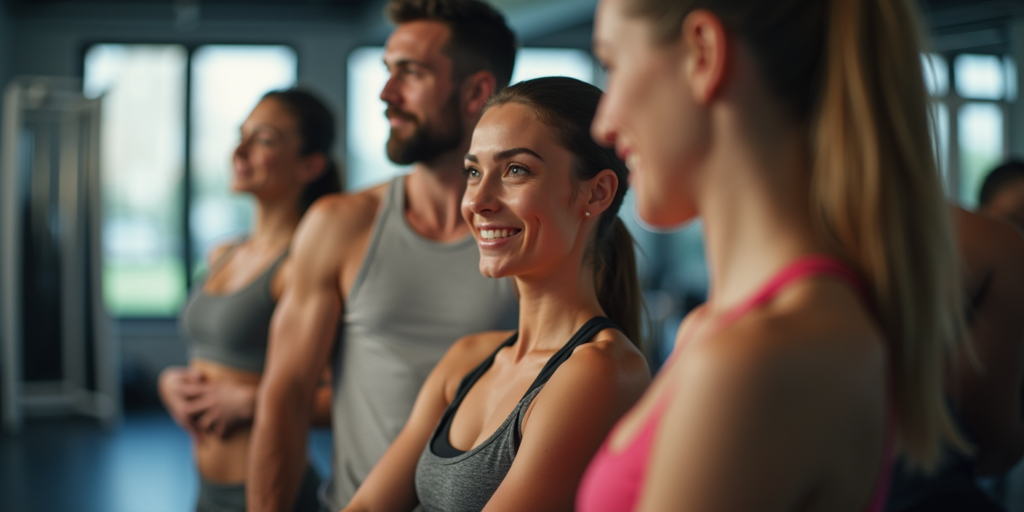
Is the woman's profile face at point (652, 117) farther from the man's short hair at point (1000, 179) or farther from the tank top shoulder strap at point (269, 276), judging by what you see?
the man's short hair at point (1000, 179)

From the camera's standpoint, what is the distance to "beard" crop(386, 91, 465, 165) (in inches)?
69.6

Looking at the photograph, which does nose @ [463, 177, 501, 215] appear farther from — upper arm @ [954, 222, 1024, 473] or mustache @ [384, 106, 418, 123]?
upper arm @ [954, 222, 1024, 473]

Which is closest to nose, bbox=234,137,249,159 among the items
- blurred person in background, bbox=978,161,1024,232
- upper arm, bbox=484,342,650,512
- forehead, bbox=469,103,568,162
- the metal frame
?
forehead, bbox=469,103,568,162

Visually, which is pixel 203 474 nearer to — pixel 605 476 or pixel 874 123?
pixel 605 476

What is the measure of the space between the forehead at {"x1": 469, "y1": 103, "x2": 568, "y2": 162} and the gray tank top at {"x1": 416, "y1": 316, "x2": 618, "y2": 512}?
0.91 feet

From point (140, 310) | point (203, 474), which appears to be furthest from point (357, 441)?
point (140, 310)

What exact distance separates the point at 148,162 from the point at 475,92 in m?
6.63

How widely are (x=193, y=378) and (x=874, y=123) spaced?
7.07 ft

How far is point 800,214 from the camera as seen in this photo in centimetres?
68

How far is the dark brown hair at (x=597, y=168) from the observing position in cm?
124

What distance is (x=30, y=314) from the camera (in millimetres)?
5965

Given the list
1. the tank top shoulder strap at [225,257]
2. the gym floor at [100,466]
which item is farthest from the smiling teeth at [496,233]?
the gym floor at [100,466]

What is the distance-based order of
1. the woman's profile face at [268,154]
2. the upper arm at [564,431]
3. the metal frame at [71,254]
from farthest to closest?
1. the metal frame at [71,254]
2. the woman's profile face at [268,154]
3. the upper arm at [564,431]

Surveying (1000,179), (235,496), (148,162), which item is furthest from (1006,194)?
(148,162)
